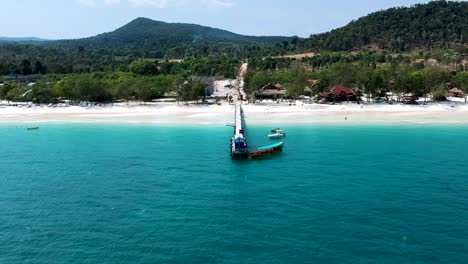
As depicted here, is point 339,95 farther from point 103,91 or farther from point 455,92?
point 103,91

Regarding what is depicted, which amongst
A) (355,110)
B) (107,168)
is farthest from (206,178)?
(355,110)

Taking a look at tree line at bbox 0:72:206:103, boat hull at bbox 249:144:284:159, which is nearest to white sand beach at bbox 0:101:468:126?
tree line at bbox 0:72:206:103

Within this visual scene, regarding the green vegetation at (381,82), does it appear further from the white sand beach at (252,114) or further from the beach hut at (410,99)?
the white sand beach at (252,114)

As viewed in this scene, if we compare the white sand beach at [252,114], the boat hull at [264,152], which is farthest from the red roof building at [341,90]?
the boat hull at [264,152]

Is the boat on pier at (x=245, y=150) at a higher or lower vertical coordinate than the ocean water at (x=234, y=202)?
higher

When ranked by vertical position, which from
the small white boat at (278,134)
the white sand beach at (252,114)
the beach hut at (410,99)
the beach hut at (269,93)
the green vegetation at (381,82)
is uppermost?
the green vegetation at (381,82)

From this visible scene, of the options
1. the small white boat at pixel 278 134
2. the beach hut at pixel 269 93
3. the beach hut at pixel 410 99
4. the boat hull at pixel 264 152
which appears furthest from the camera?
the beach hut at pixel 269 93
